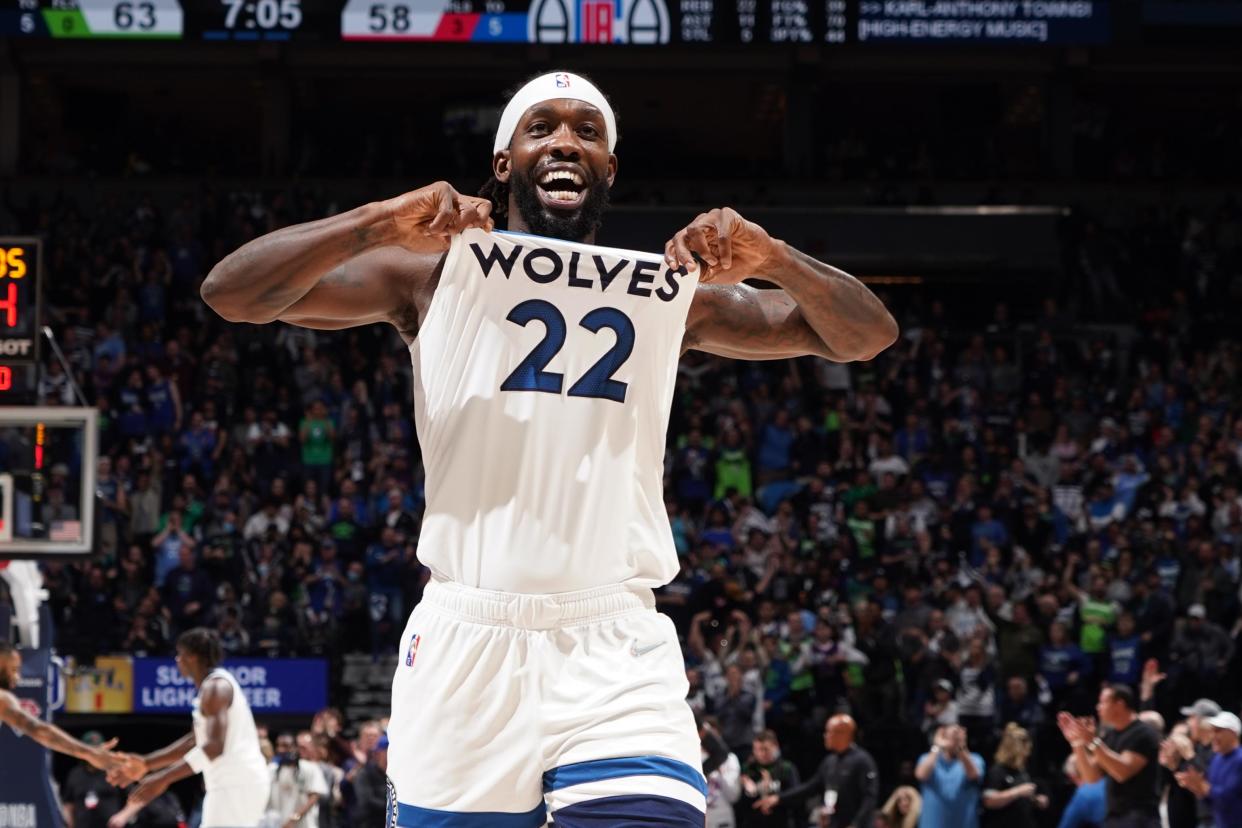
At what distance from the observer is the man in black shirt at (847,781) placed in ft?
40.3

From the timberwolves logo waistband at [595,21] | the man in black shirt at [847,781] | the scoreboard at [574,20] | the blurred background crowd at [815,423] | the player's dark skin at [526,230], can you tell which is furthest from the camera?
the scoreboard at [574,20]

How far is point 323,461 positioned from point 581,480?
14.6 meters

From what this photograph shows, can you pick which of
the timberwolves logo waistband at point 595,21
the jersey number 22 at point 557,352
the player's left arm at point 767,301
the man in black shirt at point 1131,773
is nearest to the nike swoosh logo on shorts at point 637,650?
the jersey number 22 at point 557,352

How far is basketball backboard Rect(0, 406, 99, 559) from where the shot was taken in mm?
10391

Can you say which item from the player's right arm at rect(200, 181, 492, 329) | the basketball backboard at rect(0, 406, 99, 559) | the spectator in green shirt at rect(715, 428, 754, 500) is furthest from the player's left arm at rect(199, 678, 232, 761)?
the spectator in green shirt at rect(715, 428, 754, 500)

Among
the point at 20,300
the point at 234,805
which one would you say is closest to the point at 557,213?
the point at 234,805

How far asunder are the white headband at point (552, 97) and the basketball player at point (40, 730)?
614 centimetres

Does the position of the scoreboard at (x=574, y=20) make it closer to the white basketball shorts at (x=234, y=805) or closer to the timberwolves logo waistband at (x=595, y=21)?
the timberwolves logo waistband at (x=595, y=21)

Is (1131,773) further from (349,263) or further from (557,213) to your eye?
(349,263)

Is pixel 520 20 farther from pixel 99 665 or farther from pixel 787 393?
pixel 99 665

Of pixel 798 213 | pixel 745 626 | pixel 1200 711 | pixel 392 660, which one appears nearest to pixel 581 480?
pixel 1200 711

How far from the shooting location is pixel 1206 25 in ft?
60.8

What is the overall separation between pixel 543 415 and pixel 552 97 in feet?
2.34

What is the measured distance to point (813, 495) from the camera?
57.4 feet
